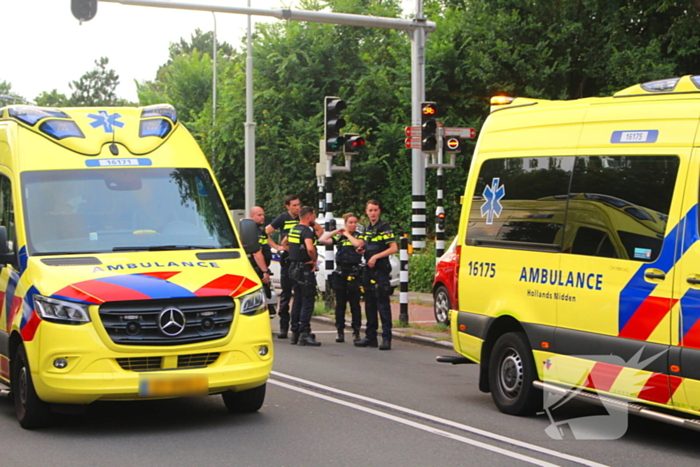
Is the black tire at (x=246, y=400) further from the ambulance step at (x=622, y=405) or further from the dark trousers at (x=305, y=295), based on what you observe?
the dark trousers at (x=305, y=295)

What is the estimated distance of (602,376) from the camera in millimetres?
7129

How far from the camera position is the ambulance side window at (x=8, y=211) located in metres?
7.98

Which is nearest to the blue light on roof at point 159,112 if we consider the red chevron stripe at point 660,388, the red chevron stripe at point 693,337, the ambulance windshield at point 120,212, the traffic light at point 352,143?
the ambulance windshield at point 120,212

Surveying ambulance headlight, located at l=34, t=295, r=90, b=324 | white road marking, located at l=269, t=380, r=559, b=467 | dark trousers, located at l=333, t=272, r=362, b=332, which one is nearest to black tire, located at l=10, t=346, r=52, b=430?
ambulance headlight, located at l=34, t=295, r=90, b=324

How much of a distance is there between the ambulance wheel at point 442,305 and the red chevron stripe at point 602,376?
8.06 metres

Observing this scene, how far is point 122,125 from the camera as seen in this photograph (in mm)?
8508

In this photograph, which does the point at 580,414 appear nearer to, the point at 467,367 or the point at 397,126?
the point at 467,367

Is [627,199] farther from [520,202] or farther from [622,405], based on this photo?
[622,405]

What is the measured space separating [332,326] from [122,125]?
831 centimetres

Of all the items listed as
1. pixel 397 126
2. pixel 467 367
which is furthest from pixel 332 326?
pixel 397 126

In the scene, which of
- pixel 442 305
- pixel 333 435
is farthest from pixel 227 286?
pixel 442 305

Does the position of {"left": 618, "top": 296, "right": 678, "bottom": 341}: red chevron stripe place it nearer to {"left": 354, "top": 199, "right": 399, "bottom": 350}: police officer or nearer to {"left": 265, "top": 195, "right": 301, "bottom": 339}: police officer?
{"left": 354, "top": 199, "right": 399, "bottom": 350}: police officer

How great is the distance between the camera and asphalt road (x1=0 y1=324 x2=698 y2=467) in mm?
6484

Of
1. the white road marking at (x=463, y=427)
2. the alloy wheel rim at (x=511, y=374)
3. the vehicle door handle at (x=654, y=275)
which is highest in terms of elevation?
the vehicle door handle at (x=654, y=275)
